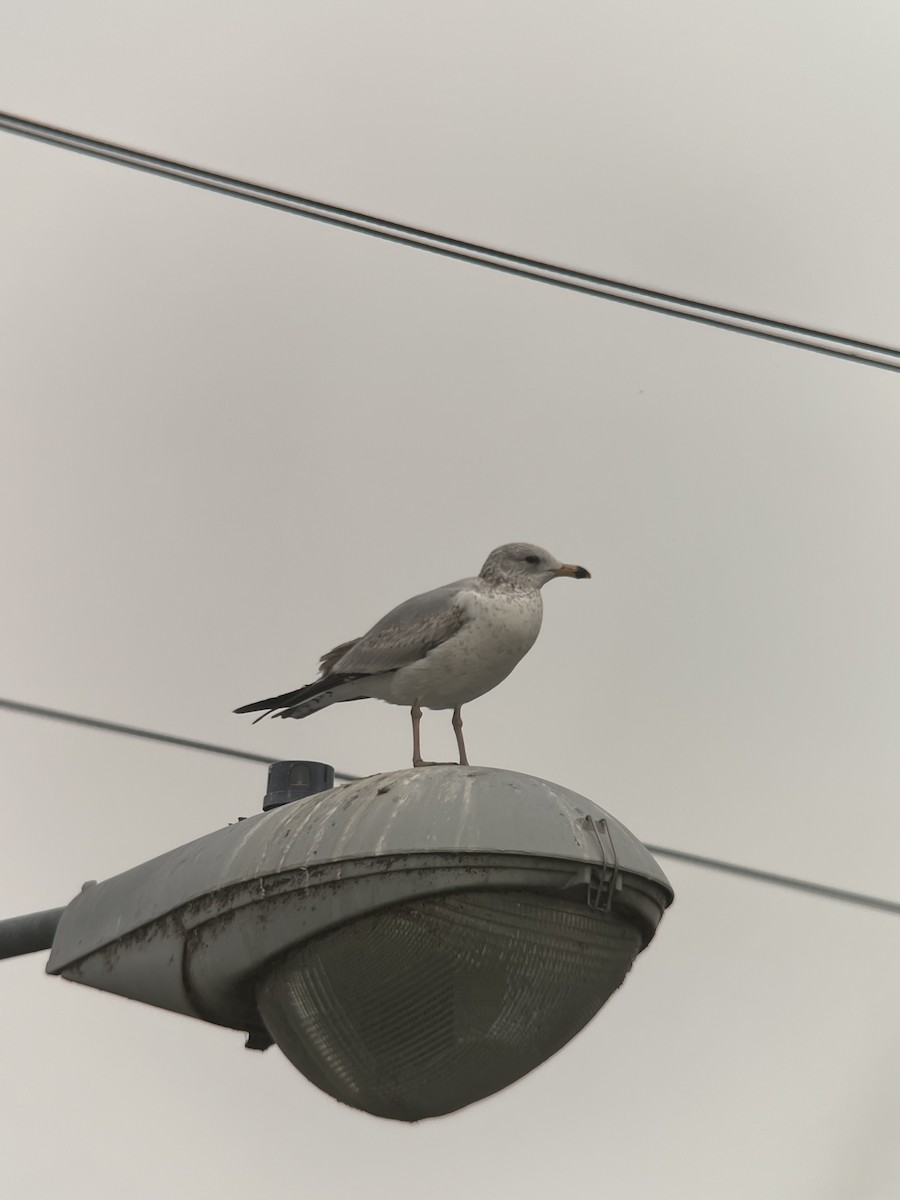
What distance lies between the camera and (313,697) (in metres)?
5.45

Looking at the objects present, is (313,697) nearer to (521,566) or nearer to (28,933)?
(521,566)

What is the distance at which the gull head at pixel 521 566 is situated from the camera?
5156mm

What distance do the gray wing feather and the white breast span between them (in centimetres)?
3

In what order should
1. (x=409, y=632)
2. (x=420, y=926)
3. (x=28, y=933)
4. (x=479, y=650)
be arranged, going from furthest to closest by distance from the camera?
(x=409, y=632) → (x=479, y=650) → (x=28, y=933) → (x=420, y=926)

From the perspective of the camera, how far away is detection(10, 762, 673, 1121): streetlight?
2.60 meters

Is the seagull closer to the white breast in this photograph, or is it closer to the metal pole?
the white breast

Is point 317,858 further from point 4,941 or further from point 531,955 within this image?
point 4,941

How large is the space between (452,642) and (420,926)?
238cm

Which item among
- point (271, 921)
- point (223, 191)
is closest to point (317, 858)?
point (271, 921)

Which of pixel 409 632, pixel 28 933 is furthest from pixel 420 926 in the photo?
pixel 409 632

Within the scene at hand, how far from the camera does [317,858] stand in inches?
105

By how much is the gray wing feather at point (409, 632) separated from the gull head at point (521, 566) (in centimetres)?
8

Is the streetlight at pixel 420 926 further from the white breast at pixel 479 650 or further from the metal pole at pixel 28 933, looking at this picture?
the white breast at pixel 479 650

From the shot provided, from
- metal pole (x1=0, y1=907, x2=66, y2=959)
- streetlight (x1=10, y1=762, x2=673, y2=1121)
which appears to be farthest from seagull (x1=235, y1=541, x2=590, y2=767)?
streetlight (x1=10, y1=762, x2=673, y2=1121)
